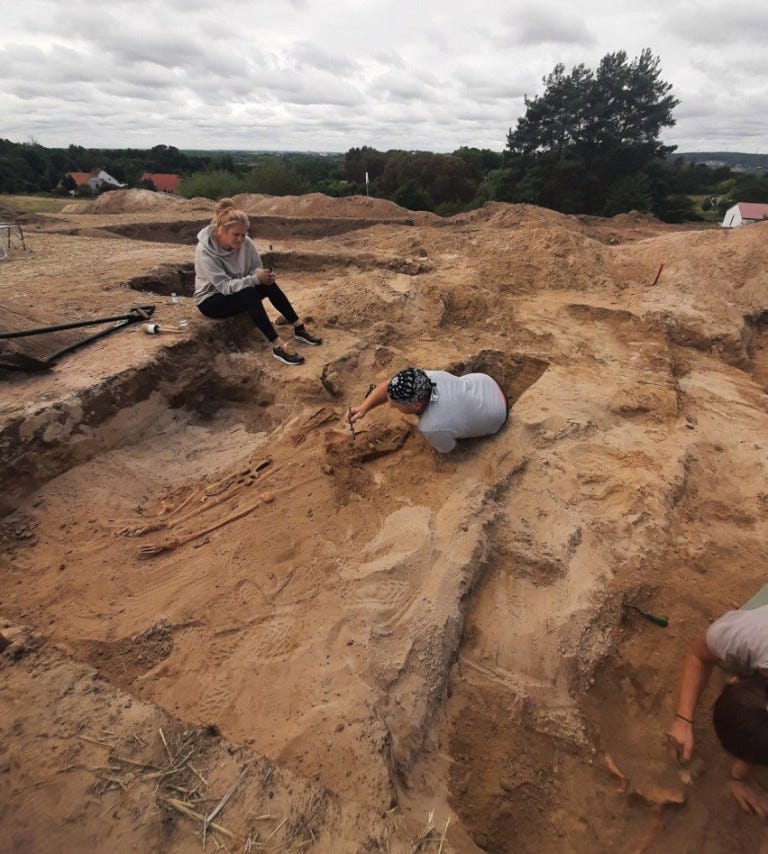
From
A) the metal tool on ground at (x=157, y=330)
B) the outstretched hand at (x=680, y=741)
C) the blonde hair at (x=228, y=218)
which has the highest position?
the blonde hair at (x=228, y=218)

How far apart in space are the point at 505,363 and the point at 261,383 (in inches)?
98.7

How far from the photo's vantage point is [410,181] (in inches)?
986

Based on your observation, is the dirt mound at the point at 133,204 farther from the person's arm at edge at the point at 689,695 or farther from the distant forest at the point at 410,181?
the person's arm at edge at the point at 689,695

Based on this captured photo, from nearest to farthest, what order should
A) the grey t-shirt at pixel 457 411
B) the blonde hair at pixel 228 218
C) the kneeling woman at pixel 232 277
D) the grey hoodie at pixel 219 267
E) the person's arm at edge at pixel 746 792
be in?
the person's arm at edge at pixel 746 792 → the grey t-shirt at pixel 457 411 → the blonde hair at pixel 228 218 → the kneeling woman at pixel 232 277 → the grey hoodie at pixel 219 267

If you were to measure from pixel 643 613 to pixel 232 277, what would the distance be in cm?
418

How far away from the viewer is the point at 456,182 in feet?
89.4

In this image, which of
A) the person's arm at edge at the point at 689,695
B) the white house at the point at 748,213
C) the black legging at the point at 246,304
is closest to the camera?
the person's arm at edge at the point at 689,695

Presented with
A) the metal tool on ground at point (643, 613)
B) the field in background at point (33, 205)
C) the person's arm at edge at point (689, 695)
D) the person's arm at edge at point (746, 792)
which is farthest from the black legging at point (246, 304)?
the field in background at point (33, 205)

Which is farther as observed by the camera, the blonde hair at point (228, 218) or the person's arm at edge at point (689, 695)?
the blonde hair at point (228, 218)

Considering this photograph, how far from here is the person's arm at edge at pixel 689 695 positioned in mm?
2143

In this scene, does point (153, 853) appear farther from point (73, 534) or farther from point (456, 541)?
point (73, 534)

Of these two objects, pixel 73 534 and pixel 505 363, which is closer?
pixel 73 534

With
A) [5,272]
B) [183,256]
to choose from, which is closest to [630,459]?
[183,256]

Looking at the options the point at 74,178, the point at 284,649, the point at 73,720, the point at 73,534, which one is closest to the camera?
the point at 73,720
